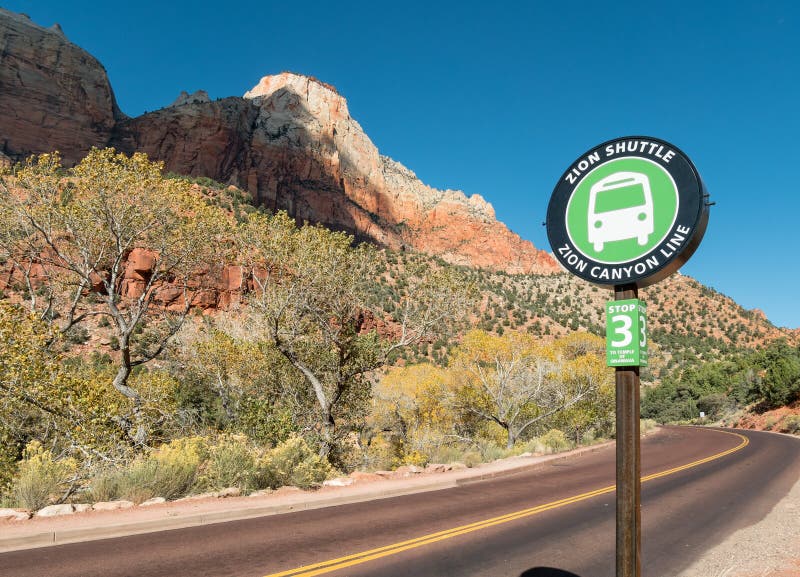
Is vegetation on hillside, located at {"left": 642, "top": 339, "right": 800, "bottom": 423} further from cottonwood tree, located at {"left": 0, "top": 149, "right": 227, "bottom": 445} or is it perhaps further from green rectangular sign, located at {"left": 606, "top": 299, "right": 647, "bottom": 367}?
green rectangular sign, located at {"left": 606, "top": 299, "right": 647, "bottom": 367}

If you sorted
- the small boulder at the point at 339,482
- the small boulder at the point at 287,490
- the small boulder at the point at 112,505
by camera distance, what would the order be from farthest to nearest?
the small boulder at the point at 339,482
the small boulder at the point at 287,490
the small boulder at the point at 112,505

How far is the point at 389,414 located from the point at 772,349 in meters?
43.1

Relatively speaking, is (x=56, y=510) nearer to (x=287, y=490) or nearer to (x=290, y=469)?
(x=287, y=490)

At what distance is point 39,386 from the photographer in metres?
10.6

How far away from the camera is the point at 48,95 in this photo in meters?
82.8

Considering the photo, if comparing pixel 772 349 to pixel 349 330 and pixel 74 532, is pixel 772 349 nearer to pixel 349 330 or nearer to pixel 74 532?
pixel 349 330

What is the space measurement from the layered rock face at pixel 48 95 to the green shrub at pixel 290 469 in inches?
3370

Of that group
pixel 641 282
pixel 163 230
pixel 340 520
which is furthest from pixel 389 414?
pixel 641 282

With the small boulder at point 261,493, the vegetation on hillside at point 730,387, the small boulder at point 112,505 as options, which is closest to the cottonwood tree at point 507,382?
the small boulder at point 261,493

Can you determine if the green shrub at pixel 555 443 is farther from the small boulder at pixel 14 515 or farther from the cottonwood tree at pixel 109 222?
the small boulder at pixel 14 515

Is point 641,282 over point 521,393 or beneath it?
over

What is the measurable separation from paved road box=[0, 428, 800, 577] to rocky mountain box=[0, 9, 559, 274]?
86471mm

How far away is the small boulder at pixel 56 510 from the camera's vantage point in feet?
26.7

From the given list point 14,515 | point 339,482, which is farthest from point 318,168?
point 14,515
